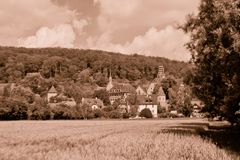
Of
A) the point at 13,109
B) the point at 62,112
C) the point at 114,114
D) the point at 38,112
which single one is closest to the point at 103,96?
the point at 114,114

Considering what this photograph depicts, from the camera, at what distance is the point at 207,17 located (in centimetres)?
3081

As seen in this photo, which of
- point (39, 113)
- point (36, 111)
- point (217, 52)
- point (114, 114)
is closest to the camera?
point (217, 52)

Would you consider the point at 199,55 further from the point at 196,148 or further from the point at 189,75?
the point at 196,148

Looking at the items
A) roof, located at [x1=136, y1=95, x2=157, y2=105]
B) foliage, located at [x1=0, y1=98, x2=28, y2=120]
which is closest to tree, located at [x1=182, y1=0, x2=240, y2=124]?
foliage, located at [x1=0, y1=98, x2=28, y2=120]

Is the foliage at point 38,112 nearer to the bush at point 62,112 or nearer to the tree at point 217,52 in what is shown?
the bush at point 62,112

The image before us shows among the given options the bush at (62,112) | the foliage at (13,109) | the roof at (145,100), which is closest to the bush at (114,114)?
the bush at (62,112)

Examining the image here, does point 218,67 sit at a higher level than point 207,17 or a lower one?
lower

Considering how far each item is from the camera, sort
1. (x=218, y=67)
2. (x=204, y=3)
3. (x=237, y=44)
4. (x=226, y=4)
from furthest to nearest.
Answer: (x=204, y=3), (x=218, y=67), (x=226, y=4), (x=237, y=44)

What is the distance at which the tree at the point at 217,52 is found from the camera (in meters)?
26.5

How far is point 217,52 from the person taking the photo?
2802 cm

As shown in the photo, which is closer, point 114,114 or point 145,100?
point 114,114

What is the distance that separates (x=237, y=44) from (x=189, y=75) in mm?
11964

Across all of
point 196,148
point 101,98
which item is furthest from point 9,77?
point 196,148

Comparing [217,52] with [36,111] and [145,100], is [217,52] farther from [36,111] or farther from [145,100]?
[145,100]
